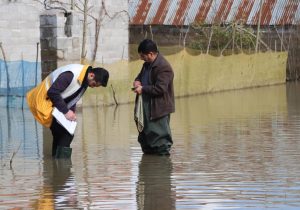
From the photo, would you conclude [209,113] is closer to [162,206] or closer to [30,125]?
[30,125]

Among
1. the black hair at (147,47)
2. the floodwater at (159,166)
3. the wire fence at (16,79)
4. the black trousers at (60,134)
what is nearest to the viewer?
the floodwater at (159,166)

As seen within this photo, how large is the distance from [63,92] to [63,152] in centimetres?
95

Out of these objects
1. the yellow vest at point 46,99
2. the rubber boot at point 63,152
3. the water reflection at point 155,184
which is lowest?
the water reflection at point 155,184

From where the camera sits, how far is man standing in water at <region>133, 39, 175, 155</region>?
13531 millimetres

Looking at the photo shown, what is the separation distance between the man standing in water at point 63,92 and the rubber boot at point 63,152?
0.13 metres

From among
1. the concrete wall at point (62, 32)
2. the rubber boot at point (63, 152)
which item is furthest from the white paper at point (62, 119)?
the concrete wall at point (62, 32)

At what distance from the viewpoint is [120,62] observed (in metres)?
25.0

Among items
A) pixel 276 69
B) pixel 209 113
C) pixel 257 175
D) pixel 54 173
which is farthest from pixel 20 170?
pixel 276 69

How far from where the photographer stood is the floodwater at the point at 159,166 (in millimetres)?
10297

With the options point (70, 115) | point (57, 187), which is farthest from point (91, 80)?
point (57, 187)

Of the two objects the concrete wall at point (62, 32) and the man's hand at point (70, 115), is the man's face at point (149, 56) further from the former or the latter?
the concrete wall at point (62, 32)

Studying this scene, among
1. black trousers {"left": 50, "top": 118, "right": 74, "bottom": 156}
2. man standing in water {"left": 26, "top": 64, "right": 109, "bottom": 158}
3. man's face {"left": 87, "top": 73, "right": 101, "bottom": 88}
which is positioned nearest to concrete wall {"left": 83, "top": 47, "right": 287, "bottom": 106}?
black trousers {"left": 50, "top": 118, "right": 74, "bottom": 156}

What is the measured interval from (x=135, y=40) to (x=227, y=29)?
6399 mm

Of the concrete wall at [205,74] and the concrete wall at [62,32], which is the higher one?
the concrete wall at [62,32]
